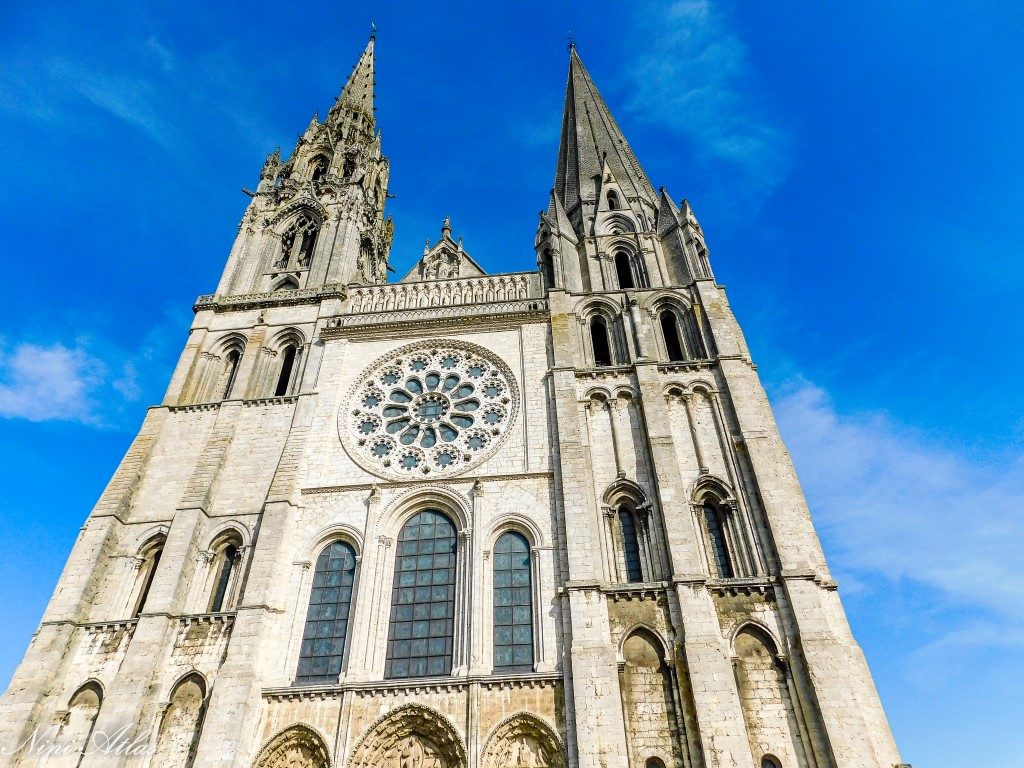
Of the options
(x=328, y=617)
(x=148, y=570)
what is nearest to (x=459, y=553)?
(x=328, y=617)

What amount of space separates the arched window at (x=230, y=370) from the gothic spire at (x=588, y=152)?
1267 cm

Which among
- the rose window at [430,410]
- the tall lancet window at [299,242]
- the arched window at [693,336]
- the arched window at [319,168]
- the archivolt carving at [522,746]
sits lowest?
the archivolt carving at [522,746]

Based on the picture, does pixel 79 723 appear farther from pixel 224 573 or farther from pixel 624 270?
pixel 624 270

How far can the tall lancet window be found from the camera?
78.9 ft

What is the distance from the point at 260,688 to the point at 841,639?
11.0 m

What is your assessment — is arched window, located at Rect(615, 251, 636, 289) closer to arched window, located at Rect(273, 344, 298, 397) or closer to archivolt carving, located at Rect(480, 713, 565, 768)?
arched window, located at Rect(273, 344, 298, 397)

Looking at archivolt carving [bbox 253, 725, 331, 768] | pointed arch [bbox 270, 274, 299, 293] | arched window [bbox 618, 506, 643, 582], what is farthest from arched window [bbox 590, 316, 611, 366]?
archivolt carving [bbox 253, 725, 331, 768]

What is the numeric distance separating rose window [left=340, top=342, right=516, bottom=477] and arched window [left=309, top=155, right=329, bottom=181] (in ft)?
41.0

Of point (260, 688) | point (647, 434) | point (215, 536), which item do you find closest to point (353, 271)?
point (215, 536)

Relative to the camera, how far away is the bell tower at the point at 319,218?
22.9 m

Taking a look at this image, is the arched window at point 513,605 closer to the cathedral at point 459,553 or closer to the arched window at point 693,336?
the cathedral at point 459,553

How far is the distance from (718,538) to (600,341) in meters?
7.08

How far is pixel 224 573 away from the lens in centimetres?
1591

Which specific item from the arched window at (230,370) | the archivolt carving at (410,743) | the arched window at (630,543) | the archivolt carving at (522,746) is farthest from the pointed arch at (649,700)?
the arched window at (230,370)
